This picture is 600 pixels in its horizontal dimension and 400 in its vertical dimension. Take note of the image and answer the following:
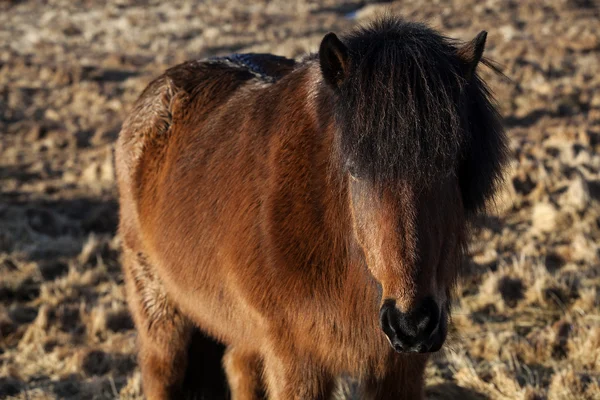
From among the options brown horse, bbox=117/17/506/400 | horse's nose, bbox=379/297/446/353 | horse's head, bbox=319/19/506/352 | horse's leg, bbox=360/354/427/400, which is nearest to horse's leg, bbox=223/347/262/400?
brown horse, bbox=117/17/506/400

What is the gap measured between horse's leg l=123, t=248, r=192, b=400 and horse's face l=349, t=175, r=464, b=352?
1997 millimetres

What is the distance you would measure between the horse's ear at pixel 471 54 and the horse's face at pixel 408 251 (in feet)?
1.44

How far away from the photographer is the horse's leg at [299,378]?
320 cm

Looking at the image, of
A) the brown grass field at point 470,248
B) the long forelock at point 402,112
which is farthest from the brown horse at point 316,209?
the brown grass field at point 470,248

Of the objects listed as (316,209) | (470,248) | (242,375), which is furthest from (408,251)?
(470,248)

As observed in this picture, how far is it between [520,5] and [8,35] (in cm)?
1912

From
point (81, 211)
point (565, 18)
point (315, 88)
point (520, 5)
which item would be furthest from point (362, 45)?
point (520, 5)

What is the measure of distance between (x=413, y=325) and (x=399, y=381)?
932 mm

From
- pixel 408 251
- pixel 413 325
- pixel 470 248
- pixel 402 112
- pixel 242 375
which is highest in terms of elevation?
pixel 402 112

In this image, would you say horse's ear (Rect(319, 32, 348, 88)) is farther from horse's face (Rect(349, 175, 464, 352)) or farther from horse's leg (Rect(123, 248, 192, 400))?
horse's leg (Rect(123, 248, 192, 400))

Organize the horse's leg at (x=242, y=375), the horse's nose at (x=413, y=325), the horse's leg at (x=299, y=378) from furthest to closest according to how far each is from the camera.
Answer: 1. the horse's leg at (x=242, y=375)
2. the horse's leg at (x=299, y=378)
3. the horse's nose at (x=413, y=325)

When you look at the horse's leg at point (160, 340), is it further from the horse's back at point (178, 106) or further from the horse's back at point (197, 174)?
the horse's back at point (178, 106)

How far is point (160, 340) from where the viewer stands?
4.38 metres

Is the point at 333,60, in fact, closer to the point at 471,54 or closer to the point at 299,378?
the point at 471,54
